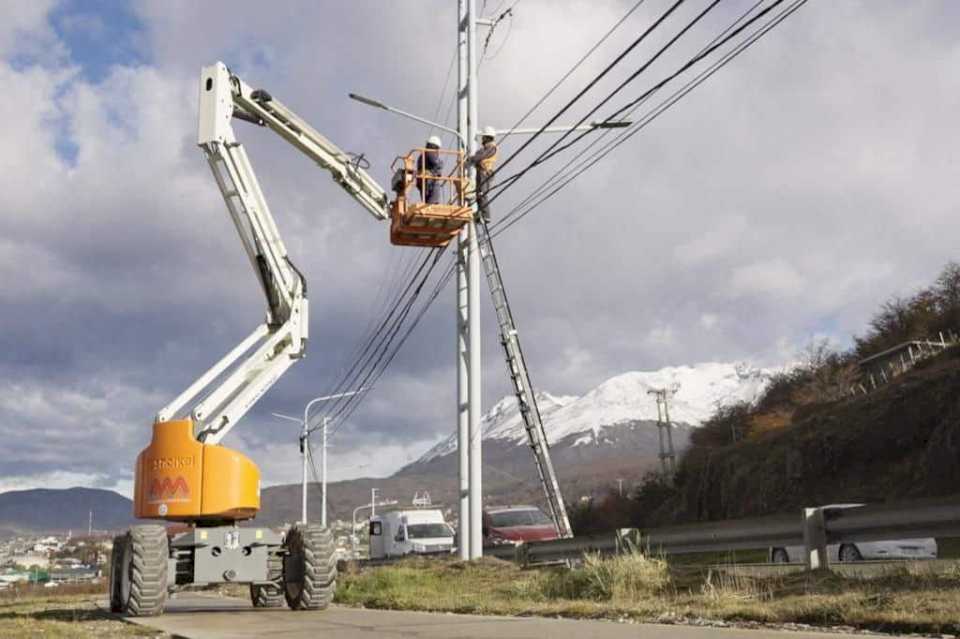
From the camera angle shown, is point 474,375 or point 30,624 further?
point 474,375

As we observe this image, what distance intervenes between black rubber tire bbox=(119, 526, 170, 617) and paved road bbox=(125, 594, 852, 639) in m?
0.29

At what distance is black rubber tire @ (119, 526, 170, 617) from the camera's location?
1423 centimetres

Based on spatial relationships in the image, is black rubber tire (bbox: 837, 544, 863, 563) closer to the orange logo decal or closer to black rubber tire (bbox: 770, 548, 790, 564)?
black rubber tire (bbox: 770, 548, 790, 564)

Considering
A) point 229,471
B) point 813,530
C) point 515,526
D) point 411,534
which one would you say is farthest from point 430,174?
point 411,534

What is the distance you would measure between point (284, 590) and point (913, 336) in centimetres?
6334

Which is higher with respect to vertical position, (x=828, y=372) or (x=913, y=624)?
(x=828, y=372)

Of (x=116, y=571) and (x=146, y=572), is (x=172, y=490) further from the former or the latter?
(x=116, y=571)

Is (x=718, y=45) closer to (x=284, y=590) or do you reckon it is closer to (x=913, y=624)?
(x=913, y=624)

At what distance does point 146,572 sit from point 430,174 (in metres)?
12.2

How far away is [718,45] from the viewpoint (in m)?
14.7

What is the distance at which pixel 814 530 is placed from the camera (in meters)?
13.4

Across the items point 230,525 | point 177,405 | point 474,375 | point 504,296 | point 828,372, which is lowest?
point 230,525

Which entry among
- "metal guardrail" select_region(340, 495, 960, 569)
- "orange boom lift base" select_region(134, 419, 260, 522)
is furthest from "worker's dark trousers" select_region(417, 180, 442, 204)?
"orange boom lift base" select_region(134, 419, 260, 522)

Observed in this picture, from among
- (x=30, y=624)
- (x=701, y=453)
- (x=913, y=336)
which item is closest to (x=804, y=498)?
(x=701, y=453)
